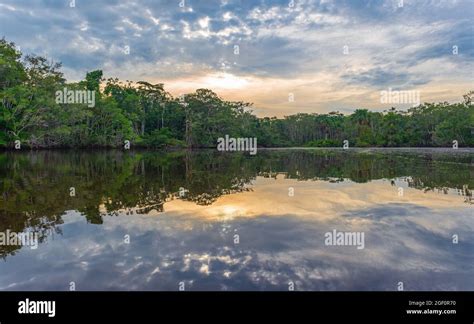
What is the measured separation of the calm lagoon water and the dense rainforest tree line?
39156 mm

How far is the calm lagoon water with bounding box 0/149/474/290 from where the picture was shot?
5062 millimetres

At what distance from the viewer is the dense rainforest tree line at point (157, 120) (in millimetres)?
45844

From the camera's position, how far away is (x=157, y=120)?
82625 mm

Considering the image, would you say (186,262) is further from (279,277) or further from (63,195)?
(63,195)
